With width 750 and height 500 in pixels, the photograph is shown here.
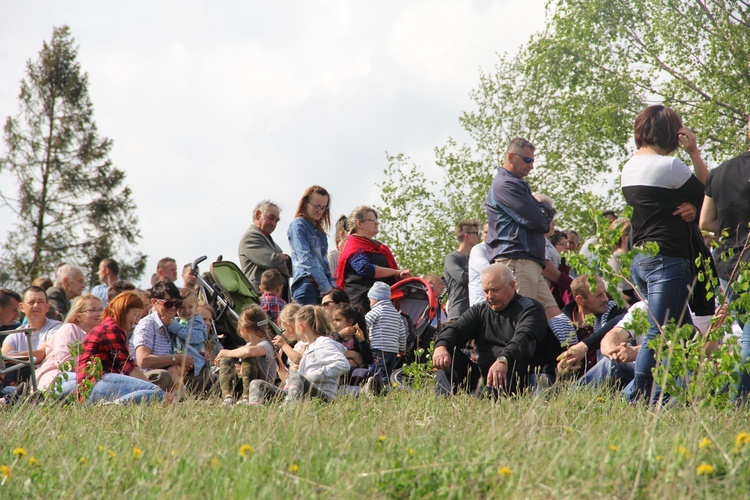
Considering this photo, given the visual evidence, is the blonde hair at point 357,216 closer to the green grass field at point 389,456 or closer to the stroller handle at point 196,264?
the stroller handle at point 196,264

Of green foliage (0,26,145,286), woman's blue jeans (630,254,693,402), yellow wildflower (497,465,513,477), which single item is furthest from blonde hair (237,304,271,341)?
green foliage (0,26,145,286)

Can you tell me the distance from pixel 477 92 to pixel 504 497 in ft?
95.2

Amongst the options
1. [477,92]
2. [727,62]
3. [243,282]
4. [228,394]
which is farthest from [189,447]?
[477,92]

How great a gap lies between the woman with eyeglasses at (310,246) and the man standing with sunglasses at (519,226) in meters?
2.36

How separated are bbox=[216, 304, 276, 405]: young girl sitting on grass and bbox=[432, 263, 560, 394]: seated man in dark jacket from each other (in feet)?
6.77

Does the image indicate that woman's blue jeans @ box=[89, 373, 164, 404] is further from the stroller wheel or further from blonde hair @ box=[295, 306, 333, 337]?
the stroller wheel

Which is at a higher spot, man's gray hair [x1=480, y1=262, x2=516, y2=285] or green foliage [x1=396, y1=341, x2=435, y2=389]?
man's gray hair [x1=480, y1=262, x2=516, y2=285]

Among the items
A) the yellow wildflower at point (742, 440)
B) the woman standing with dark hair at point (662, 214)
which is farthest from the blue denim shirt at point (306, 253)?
the yellow wildflower at point (742, 440)

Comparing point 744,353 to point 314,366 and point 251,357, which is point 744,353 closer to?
point 314,366

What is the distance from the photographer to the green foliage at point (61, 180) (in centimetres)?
3444

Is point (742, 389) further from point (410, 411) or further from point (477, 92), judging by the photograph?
point (477, 92)

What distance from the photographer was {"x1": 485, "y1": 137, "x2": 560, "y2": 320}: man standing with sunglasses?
8414 millimetres

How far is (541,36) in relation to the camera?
2739cm

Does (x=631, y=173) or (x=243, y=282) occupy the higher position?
(x=631, y=173)
